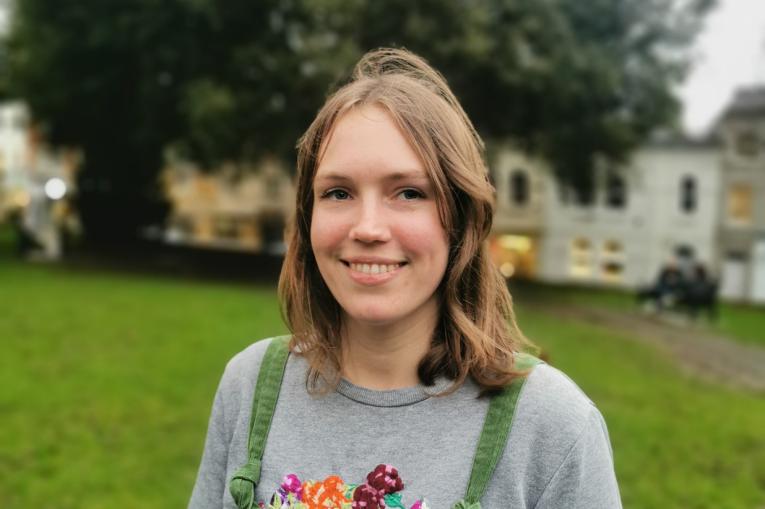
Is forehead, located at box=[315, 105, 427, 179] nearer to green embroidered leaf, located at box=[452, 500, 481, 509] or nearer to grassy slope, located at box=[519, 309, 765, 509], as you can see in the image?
green embroidered leaf, located at box=[452, 500, 481, 509]

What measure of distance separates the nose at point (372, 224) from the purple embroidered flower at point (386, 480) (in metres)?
0.52

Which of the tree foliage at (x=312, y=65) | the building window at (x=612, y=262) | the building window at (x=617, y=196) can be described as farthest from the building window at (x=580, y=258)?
the tree foliage at (x=312, y=65)

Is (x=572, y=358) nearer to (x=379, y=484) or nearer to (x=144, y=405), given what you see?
(x=144, y=405)

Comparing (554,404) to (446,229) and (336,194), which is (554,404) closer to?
(446,229)

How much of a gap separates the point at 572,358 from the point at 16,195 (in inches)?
2095

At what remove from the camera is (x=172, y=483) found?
5887mm

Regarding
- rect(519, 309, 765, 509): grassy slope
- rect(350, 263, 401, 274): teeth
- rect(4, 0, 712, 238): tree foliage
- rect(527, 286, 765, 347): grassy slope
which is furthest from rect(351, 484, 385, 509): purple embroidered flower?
rect(527, 286, 765, 347): grassy slope

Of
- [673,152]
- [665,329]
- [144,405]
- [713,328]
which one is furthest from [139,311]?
[673,152]

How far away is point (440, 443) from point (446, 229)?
0.50 meters

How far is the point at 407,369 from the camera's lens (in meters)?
1.78

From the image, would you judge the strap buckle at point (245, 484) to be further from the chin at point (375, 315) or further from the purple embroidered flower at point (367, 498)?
the chin at point (375, 315)

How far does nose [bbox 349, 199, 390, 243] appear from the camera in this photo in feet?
5.33

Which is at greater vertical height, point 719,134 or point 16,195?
point 719,134

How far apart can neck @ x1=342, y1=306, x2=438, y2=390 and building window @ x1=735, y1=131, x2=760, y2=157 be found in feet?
114
